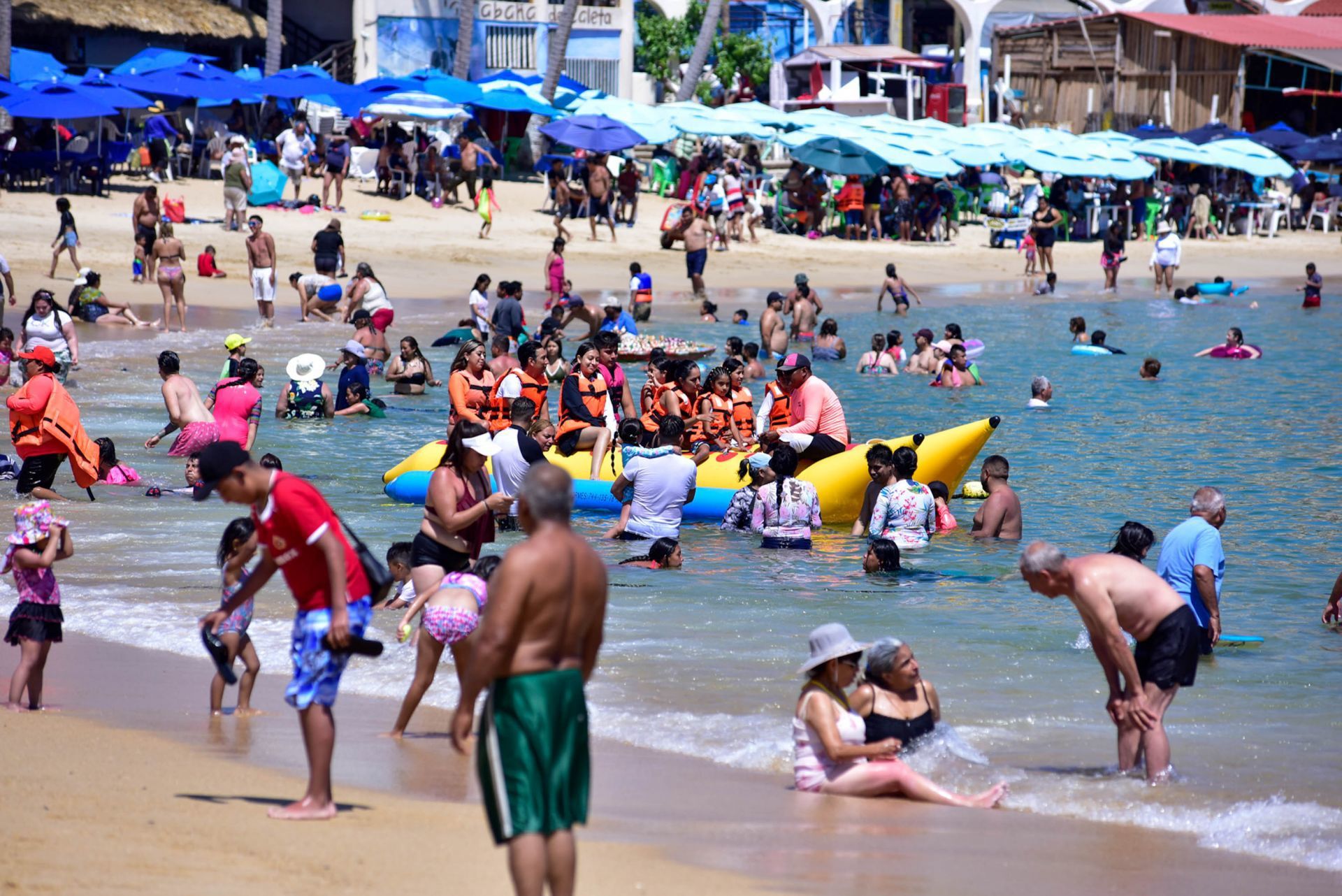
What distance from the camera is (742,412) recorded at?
12.9 m

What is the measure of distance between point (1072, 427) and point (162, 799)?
1340 centimetres

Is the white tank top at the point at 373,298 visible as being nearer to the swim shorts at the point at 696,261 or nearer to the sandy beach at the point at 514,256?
the sandy beach at the point at 514,256

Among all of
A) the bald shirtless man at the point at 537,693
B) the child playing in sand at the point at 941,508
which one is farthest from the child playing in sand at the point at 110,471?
the bald shirtless man at the point at 537,693

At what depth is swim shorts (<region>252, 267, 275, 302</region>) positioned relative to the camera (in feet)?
65.5

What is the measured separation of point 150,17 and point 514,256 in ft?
36.2

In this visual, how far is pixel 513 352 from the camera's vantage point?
1772 cm

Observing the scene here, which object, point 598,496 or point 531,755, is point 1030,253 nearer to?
point 598,496

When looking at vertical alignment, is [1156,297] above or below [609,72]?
below

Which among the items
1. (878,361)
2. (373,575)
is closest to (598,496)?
(373,575)

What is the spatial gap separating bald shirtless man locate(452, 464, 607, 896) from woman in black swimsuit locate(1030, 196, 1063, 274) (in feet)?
86.9

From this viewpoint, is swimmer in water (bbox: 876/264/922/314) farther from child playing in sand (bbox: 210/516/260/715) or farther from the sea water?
child playing in sand (bbox: 210/516/260/715)

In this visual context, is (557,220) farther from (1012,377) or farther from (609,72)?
(609,72)

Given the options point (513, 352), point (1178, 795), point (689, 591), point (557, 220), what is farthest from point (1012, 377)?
point (1178, 795)

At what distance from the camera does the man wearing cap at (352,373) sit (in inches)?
628
